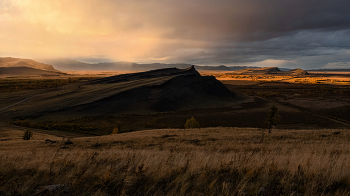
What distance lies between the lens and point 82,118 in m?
47.7

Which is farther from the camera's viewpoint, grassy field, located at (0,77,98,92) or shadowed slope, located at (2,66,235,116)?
grassy field, located at (0,77,98,92)

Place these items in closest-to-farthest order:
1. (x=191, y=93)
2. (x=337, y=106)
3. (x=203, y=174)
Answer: (x=203, y=174) → (x=337, y=106) → (x=191, y=93)

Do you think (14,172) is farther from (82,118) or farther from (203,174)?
(82,118)

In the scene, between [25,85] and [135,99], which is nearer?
[135,99]

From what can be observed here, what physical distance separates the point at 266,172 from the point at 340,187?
1.49 m

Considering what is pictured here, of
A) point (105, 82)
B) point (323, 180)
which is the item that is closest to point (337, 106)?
point (323, 180)

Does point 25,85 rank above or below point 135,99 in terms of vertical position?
above

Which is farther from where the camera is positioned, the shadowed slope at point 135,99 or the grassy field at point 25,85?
the grassy field at point 25,85

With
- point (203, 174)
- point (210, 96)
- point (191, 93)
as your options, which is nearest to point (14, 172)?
point (203, 174)

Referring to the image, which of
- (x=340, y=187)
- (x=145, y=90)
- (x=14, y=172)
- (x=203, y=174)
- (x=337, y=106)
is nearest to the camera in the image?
(x=340, y=187)

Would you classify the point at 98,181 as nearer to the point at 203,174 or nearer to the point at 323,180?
the point at 203,174

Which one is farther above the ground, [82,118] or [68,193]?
[68,193]

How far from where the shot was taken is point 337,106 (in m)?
61.8

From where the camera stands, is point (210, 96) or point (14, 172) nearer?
point (14, 172)
